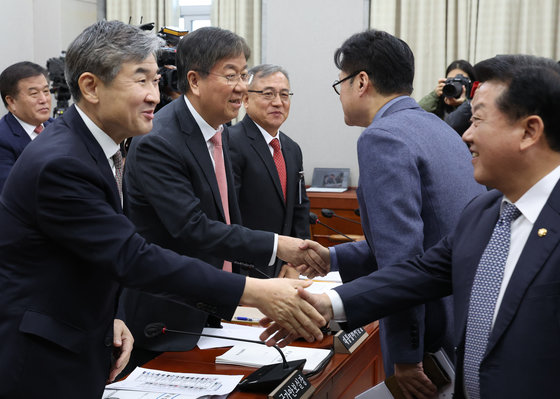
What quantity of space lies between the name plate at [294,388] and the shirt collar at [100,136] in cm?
73

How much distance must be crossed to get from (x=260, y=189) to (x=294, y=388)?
1725 millimetres

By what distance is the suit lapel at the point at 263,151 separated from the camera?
132 inches

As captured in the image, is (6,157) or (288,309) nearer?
(288,309)

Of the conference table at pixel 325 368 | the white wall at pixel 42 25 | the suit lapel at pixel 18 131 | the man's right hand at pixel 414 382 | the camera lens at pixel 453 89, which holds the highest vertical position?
the white wall at pixel 42 25

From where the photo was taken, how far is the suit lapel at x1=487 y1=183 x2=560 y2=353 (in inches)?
51.9

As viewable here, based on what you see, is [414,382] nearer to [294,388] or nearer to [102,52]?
[294,388]

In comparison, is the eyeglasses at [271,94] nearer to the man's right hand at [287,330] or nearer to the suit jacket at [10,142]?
the suit jacket at [10,142]

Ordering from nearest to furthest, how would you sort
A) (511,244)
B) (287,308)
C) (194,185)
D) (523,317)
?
(523,317) → (511,244) → (287,308) → (194,185)

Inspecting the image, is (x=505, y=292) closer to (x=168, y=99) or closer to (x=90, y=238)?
(x=90, y=238)

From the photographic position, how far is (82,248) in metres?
1.51

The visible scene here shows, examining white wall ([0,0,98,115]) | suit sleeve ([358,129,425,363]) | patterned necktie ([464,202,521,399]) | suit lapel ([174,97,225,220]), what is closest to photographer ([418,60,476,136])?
suit lapel ([174,97,225,220])

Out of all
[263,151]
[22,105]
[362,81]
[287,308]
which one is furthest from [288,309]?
[22,105]

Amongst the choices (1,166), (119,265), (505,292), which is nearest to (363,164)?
(505,292)

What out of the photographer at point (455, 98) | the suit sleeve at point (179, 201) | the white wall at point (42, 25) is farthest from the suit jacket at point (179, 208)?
the white wall at point (42, 25)
